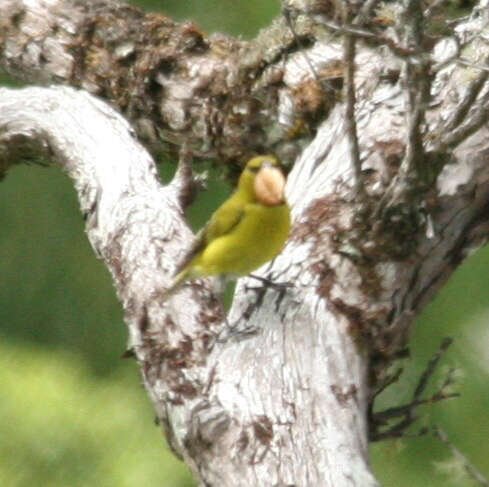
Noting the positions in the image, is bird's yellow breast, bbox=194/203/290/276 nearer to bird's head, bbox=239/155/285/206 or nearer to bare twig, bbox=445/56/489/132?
bird's head, bbox=239/155/285/206

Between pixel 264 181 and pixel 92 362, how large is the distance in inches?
60.6

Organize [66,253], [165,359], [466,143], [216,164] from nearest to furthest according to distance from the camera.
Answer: [165,359] < [466,143] < [216,164] < [66,253]

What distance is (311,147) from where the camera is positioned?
307cm

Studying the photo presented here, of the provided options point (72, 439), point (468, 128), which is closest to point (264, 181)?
point (468, 128)

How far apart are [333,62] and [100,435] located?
1.15 metres

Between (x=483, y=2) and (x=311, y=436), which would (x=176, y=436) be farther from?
(x=483, y=2)

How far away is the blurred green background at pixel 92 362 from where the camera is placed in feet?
7.81

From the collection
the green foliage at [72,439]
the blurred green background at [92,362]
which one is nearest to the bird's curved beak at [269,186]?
the blurred green background at [92,362]

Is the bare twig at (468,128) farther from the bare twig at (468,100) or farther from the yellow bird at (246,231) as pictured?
the yellow bird at (246,231)

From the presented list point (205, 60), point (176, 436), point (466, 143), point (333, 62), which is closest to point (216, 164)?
point (205, 60)

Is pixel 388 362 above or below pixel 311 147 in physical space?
below

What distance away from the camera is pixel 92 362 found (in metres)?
4.38

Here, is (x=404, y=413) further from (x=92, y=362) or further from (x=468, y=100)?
(x=92, y=362)

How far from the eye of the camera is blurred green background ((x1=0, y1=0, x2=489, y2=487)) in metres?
2.38
